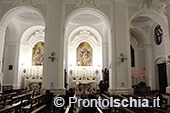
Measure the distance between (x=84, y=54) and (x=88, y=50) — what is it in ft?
2.21

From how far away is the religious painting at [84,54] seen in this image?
16.8 m

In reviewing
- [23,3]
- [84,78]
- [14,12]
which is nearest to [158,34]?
[84,78]

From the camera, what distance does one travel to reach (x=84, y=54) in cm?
1702

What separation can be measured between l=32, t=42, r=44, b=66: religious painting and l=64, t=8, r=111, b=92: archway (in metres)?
3.24

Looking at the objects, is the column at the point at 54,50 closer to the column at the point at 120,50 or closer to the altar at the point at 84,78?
the column at the point at 120,50

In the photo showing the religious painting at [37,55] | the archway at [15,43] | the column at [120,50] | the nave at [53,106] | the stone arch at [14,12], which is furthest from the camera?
the religious painting at [37,55]

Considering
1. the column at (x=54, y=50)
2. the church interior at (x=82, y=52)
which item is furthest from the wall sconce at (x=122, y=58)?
the column at (x=54, y=50)

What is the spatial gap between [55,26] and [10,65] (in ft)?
22.5

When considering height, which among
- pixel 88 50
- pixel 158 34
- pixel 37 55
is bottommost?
pixel 37 55

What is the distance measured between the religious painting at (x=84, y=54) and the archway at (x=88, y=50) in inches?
6.5

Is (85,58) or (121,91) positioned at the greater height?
(85,58)

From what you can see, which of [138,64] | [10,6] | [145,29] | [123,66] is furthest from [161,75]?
[10,6]

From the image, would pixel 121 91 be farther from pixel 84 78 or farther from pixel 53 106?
pixel 84 78

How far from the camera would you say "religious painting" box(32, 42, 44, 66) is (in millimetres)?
16688
